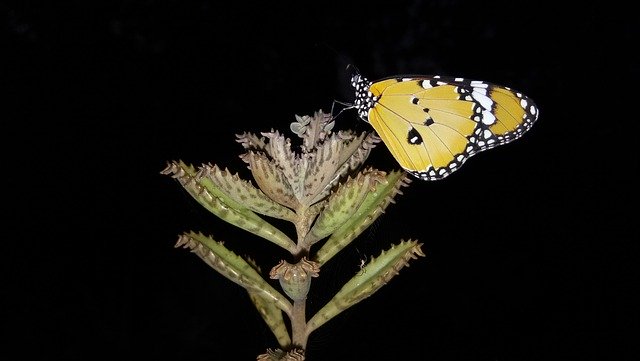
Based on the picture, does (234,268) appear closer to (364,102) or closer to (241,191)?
(241,191)

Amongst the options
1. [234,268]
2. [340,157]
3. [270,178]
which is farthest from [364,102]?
[234,268]

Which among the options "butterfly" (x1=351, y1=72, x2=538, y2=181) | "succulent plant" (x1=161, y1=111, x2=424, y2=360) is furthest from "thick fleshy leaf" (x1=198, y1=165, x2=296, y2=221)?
"butterfly" (x1=351, y1=72, x2=538, y2=181)

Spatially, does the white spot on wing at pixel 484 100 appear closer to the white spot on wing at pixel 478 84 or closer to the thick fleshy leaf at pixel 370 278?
the white spot on wing at pixel 478 84

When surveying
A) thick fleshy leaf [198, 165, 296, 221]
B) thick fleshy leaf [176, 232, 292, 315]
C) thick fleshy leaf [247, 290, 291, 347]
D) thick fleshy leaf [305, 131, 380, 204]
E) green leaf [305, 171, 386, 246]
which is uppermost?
thick fleshy leaf [305, 131, 380, 204]

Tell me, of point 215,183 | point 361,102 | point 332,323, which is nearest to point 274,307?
point 215,183

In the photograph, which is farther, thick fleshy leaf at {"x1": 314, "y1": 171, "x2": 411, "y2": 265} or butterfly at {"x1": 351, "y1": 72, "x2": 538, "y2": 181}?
butterfly at {"x1": 351, "y1": 72, "x2": 538, "y2": 181}

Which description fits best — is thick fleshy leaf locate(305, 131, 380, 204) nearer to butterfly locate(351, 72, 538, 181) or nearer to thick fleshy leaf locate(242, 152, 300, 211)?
thick fleshy leaf locate(242, 152, 300, 211)

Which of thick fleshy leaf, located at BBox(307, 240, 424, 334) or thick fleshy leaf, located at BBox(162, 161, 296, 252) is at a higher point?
thick fleshy leaf, located at BBox(162, 161, 296, 252)
